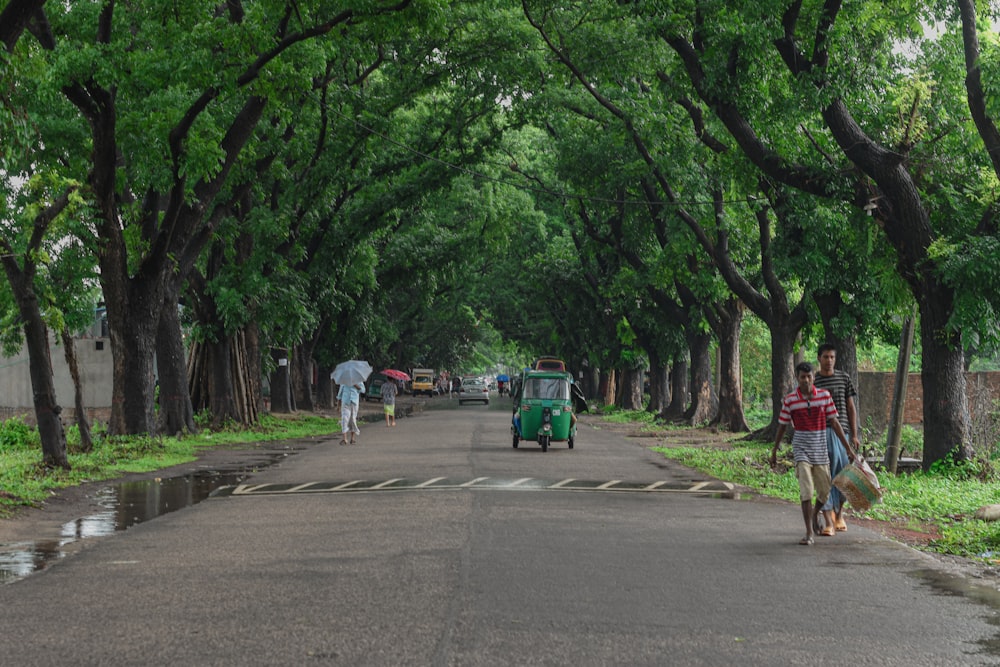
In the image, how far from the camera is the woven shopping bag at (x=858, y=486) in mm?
11328

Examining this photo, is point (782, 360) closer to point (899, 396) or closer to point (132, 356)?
point (899, 396)

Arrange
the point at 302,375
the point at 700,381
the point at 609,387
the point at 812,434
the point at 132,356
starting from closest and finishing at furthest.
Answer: the point at 812,434
the point at 132,356
the point at 700,381
the point at 302,375
the point at 609,387

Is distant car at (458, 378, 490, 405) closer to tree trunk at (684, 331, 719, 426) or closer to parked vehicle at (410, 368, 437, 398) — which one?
parked vehicle at (410, 368, 437, 398)

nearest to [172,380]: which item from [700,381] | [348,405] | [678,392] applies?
[348,405]

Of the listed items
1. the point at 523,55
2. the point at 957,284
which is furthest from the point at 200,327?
the point at 957,284

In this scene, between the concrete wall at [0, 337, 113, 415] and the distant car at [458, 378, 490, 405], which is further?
the distant car at [458, 378, 490, 405]

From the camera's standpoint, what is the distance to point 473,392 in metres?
72.9

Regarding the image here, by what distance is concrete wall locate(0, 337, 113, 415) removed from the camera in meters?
47.7

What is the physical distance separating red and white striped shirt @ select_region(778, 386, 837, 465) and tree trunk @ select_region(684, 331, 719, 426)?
30.1 m

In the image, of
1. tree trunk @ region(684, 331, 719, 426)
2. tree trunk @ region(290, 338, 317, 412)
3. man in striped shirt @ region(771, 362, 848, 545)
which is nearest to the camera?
man in striped shirt @ region(771, 362, 848, 545)

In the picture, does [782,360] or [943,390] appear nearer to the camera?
[943,390]

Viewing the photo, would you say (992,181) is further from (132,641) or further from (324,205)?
(324,205)

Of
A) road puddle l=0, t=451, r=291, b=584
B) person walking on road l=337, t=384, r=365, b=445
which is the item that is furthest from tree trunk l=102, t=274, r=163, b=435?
person walking on road l=337, t=384, r=365, b=445

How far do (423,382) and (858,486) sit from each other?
3533 inches
